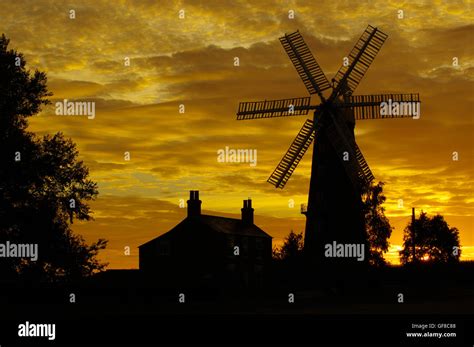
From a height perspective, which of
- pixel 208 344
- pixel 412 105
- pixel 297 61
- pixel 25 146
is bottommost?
pixel 208 344

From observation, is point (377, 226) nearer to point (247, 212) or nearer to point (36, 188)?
point (247, 212)

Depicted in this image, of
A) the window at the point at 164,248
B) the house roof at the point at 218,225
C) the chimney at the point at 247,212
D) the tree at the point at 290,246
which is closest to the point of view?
the house roof at the point at 218,225

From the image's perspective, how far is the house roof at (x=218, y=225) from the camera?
219ft

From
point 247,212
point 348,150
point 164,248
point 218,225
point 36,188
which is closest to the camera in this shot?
point 36,188

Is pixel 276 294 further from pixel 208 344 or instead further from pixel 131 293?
pixel 208 344

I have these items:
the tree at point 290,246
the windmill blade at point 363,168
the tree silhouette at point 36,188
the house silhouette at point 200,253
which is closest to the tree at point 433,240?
the tree at point 290,246

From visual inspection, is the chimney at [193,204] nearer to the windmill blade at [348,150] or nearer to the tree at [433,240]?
the windmill blade at [348,150]

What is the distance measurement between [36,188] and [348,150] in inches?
894

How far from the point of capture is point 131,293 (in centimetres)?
5559

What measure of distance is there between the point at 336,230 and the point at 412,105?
10989mm

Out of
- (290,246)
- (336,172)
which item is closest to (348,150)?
(336,172)

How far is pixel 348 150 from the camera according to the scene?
54094 millimetres

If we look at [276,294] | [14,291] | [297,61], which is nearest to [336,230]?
[276,294]

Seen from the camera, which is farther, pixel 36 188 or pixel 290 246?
pixel 290 246
